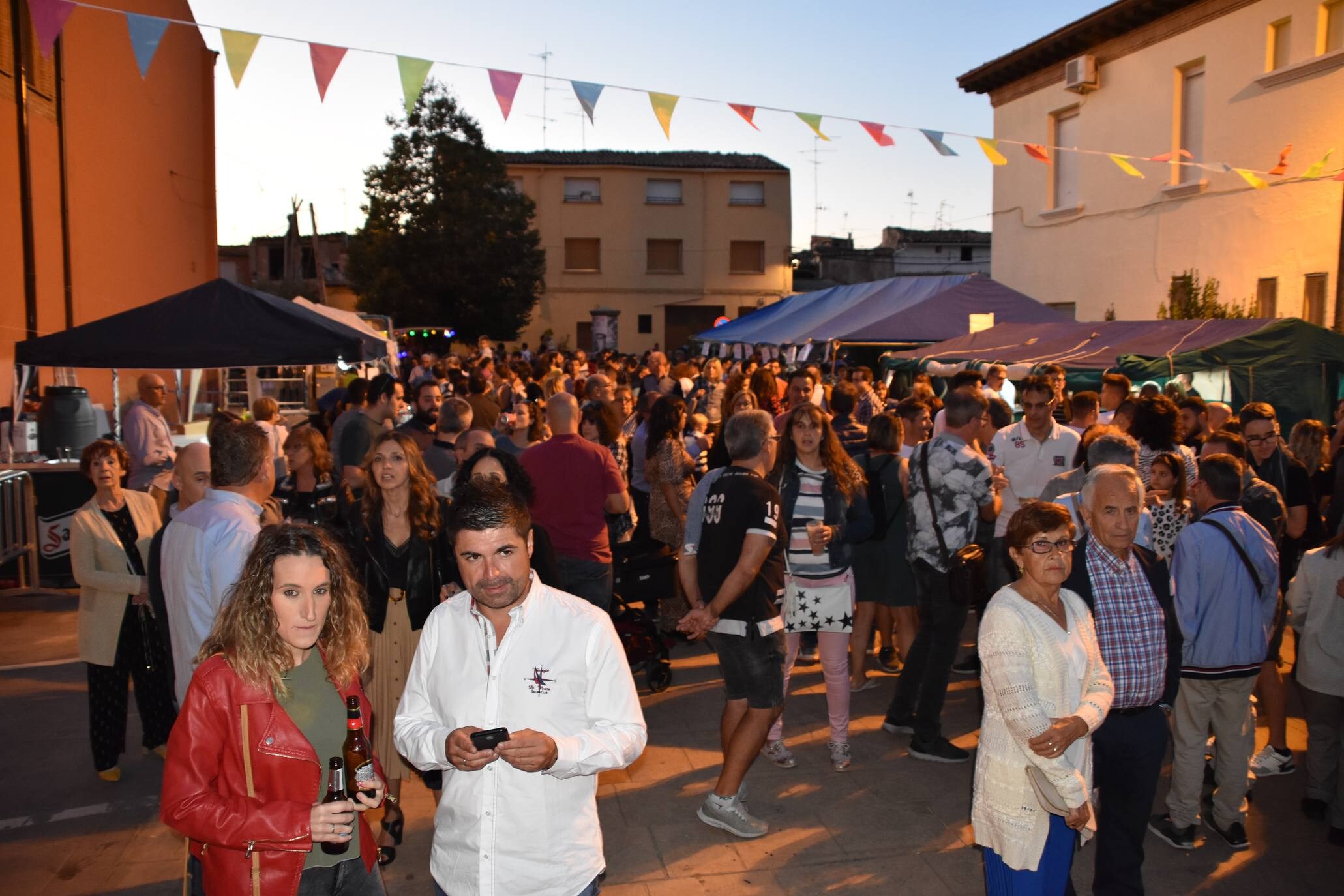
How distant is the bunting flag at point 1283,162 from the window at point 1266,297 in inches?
59.1

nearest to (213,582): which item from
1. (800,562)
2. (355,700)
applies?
(355,700)

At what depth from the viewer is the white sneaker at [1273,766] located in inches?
201

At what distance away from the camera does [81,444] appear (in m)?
9.97

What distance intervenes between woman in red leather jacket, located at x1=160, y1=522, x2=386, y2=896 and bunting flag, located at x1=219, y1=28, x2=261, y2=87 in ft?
16.1

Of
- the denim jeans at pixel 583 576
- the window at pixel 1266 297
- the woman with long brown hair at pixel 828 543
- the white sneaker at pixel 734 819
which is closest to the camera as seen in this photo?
the white sneaker at pixel 734 819

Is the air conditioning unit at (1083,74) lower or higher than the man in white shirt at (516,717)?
higher

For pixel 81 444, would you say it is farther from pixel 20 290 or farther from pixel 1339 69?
pixel 1339 69

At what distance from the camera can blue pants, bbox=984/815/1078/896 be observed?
10.5 ft

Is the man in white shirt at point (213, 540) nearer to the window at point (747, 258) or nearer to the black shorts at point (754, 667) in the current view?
the black shorts at point (754, 667)

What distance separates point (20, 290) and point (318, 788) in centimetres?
1149

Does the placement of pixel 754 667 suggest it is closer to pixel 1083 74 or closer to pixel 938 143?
pixel 938 143

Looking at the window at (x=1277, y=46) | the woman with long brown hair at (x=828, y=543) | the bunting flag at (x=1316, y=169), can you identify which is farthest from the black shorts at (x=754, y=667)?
the window at (x=1277, y=46)

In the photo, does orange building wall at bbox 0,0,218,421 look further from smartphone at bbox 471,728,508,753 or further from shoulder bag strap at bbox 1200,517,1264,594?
shoulder bag strap at bbox 1200,517,1264,594

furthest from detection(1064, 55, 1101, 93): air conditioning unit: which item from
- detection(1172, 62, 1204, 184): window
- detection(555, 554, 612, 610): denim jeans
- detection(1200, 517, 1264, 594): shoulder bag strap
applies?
detection(555, 554, 612, 610): denim jeans
